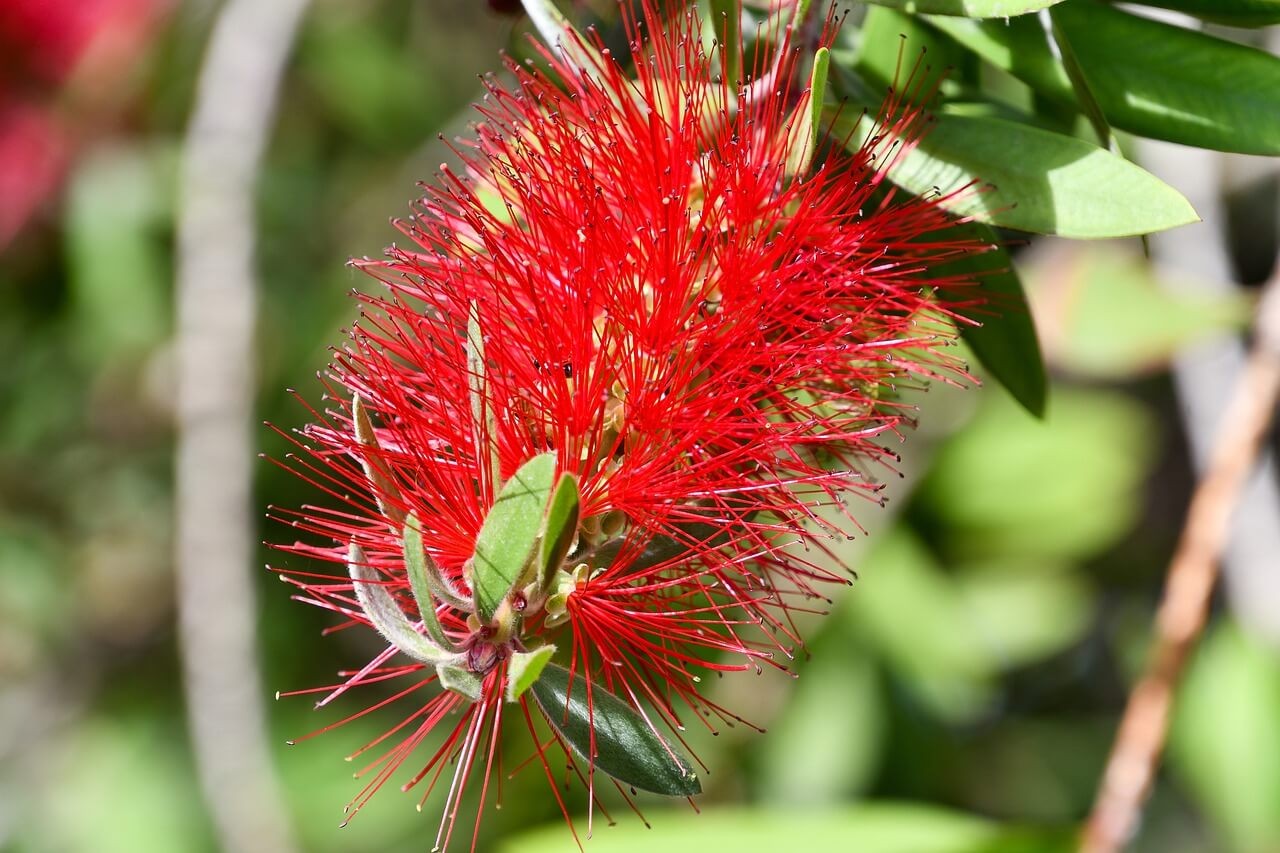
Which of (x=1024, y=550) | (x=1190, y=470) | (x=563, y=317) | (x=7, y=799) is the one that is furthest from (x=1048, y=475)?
(x=7, y=799)

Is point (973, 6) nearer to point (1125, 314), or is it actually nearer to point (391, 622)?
point (391, 622)

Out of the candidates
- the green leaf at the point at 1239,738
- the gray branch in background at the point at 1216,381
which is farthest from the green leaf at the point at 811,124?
the green leaf at the point at 1239,738

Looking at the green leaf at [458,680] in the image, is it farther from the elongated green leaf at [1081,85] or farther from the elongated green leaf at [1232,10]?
the elongated green leaf at [1232,10]

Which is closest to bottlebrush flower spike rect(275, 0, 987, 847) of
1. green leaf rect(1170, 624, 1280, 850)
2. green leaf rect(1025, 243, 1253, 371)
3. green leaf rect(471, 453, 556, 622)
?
green leaf rect(471, 453, 556, 622)

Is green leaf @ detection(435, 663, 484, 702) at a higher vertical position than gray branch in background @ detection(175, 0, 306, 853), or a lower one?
lower

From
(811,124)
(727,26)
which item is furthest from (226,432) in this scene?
(811,124)

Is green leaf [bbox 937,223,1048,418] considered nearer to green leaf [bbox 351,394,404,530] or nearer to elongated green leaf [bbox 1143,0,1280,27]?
elongated green leaf [bbox 1143,0,1280,27]
